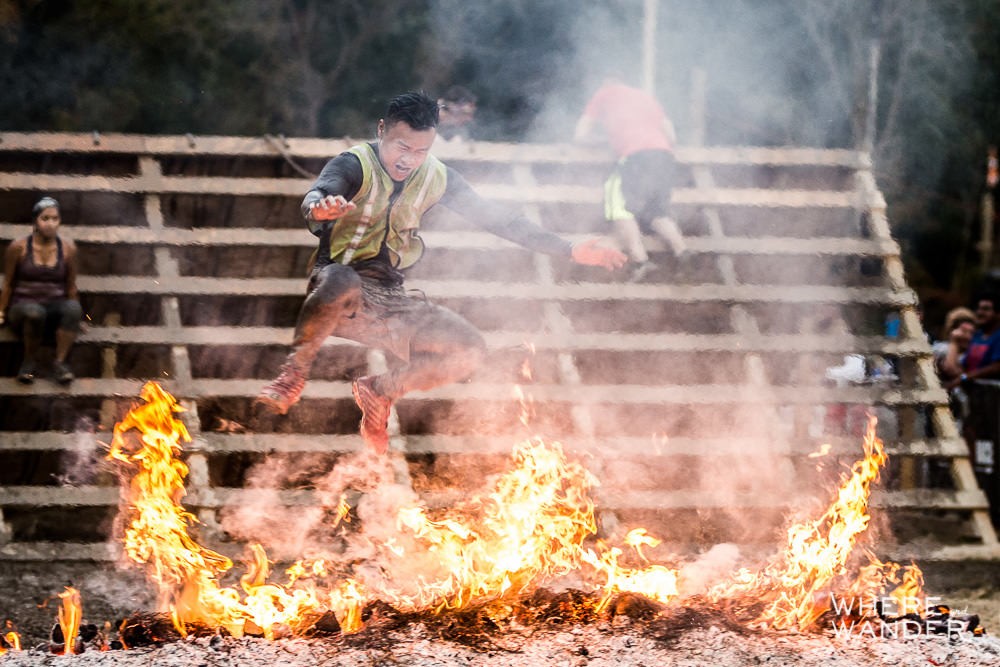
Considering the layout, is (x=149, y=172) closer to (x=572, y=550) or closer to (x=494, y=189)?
(x=494, y=189)

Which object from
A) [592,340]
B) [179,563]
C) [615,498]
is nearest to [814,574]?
[615,498]

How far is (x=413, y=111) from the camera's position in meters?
4.79

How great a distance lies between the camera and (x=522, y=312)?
7965 millimetres

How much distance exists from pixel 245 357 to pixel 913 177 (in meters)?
18.2

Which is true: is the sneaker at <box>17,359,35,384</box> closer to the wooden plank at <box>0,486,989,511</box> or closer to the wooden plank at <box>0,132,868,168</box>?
the wooden plank at <box>0,486,989,511</box>

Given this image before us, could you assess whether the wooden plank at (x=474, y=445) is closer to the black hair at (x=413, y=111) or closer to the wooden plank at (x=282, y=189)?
the wooden plank at (x=282, y=189)

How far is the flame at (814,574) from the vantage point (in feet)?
17.5

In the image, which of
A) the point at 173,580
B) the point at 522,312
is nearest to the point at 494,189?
the point at 522,312

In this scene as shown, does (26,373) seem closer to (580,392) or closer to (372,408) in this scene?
(372,408)

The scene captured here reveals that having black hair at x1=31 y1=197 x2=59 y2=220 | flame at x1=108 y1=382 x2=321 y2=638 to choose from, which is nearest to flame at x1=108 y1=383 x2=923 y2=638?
flame at x1=108 y1=382 x2=321 y2=638

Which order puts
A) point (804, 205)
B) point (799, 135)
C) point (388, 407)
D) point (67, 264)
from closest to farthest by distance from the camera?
point (388, 407), point (67, 264), point (804, 205), point (799, 135)

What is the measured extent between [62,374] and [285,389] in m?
2.88

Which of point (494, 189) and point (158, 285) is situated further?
point (494, 189)

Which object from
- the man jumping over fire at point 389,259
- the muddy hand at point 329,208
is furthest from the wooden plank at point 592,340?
the muddy hand at point 329,208
